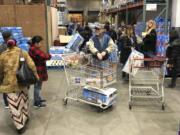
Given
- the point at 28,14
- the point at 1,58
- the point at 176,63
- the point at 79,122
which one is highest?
the point at 28,14

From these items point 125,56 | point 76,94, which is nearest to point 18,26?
point 125,56

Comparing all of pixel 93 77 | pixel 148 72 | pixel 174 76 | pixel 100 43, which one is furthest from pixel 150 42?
pixel 93 77

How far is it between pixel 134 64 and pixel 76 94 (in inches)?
54.2

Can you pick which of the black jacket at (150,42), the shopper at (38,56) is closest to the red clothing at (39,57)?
the shopper at (38,56)

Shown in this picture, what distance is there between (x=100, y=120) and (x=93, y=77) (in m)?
0.78

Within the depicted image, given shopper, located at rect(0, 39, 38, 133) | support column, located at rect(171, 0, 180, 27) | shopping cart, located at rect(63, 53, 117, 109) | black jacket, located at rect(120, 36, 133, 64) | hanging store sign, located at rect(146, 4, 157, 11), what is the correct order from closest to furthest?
shopper, located at rect(0, 39, 38, 133) → shopping cart, located at rect(63, 53, 117, 109) → black jacket, located at rect(120, 36, 133, 64) → support column, located at rect(171, 0, 180, 27) → hanging store sign, located at rect(146, 4, 157, 11)

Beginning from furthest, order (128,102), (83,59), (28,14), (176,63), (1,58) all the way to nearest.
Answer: (28,14) < (176,63) < (128,102) < (83,59) < (1,58)

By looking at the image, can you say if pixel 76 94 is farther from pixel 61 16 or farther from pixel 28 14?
pixel 61 16

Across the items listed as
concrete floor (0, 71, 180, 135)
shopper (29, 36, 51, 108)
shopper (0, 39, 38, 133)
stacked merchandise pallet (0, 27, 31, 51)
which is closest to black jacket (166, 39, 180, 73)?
concrete floor (0, 71, 180, 135)

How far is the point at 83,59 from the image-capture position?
5.27 meters

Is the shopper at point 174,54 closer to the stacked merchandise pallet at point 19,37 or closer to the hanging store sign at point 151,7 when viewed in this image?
the hanging store sign at point 151,7

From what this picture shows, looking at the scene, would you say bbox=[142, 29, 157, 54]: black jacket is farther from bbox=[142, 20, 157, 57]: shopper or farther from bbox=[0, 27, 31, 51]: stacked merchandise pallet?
bbox=[0, 27, 31, 51]: stacked merchandise pallet

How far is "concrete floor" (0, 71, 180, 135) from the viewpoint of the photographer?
4480 mm

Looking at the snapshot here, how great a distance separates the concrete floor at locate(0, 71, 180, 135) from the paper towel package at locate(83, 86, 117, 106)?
22 centimetres
